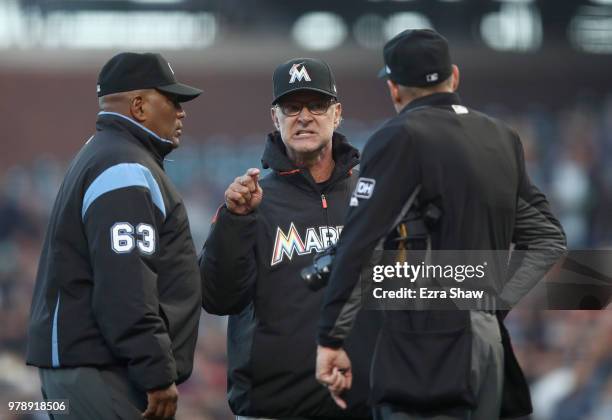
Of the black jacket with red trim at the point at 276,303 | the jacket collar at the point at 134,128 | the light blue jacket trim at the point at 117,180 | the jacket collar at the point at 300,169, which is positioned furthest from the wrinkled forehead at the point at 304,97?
the light blue jacket trim at the point at 117,180

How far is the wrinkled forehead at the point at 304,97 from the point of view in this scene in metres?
3.41

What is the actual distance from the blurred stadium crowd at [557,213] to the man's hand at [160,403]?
4673mm

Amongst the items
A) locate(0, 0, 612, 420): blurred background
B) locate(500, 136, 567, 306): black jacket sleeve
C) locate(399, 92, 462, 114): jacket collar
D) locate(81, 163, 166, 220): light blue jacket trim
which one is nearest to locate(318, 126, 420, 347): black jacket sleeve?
locate(399, 92, 462, 114): jacket collar

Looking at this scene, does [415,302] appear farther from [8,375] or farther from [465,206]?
[8,375]

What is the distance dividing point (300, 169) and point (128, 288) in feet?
2.58

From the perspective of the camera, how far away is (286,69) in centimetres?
341

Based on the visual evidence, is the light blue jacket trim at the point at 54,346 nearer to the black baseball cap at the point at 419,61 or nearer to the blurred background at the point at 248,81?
the black baseball cap at the point at 419,61

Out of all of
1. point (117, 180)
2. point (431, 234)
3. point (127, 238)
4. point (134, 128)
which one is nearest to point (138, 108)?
point (134, 128)

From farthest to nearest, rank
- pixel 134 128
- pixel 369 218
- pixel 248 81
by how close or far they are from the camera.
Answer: pixel 248 81
pixel 134 128
pixel 369 218

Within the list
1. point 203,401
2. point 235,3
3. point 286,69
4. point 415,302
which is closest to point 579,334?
point 203,401

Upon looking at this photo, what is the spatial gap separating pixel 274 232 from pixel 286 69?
1.79ft

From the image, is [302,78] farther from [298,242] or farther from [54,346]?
[54,346]

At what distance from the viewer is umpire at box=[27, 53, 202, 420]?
9.25 feet

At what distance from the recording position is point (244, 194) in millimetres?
3152
